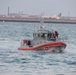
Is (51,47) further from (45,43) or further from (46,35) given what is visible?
(46,35)

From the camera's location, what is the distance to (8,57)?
165 feet

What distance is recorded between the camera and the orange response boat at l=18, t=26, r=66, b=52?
5512 cm

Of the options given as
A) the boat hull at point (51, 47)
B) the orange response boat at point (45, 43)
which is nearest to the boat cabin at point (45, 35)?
the orange response boat at point (45, 43)

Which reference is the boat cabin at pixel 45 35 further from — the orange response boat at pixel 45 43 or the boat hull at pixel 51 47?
the boat hull at pixel 51 47

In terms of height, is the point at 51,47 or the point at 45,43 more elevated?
the point at 45,43

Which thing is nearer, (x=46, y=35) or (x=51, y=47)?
(x=51, y=47)

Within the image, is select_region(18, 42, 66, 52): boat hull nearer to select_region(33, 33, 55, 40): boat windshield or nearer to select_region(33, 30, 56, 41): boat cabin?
select_region(33, 30, 56, 41): boat cabin

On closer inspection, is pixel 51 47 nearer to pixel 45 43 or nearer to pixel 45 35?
pixel 45 43

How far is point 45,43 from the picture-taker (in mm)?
55500

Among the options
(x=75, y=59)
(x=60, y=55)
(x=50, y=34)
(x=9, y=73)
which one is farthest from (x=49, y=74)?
(x=50, y=34)

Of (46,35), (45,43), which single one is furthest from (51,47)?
(46,35)

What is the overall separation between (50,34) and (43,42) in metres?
1.40

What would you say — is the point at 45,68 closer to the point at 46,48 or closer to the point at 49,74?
the point at 49,74

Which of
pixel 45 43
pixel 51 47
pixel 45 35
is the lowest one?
pixel 51 47
